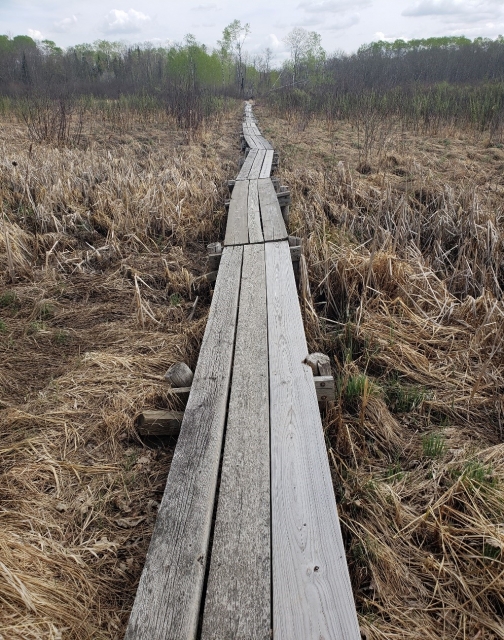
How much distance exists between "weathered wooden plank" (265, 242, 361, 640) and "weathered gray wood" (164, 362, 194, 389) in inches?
18.3

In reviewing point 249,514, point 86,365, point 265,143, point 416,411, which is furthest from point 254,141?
point 249,514

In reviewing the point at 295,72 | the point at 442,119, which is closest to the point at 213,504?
the point at 442,119

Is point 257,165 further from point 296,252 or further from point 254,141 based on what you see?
point 296,252

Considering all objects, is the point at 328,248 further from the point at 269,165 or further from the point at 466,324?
the point at 269,165

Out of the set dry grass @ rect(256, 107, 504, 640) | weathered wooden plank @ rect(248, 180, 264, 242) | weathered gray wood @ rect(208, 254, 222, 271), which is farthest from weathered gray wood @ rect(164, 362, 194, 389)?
weathered wooden plank @ rect(248, 180, 264, 242)

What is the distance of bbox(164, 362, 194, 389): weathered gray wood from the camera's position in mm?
2457

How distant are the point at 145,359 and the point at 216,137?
11986 mm

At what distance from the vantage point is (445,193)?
5930mm

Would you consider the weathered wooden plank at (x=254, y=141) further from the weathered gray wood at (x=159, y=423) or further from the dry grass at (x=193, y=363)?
the weathered gray wood at (x=159, y=423)

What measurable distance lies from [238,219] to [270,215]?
359 millimetres

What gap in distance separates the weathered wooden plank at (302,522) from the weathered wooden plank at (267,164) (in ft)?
17.8

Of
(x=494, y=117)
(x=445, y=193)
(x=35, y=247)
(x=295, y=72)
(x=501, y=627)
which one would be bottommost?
(x=501, y=627)

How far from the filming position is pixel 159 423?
234 centimetres

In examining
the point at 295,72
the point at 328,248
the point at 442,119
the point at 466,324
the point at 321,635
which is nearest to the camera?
the point at 321,635
